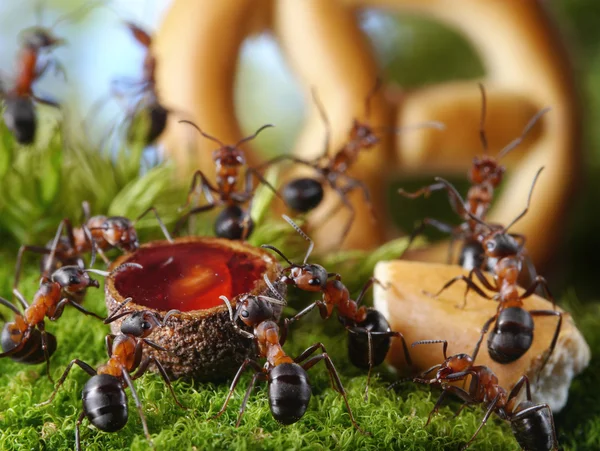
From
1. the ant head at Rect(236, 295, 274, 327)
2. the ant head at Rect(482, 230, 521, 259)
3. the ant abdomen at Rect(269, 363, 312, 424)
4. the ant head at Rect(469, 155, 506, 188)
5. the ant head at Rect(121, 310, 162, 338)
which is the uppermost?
the ant head at Rect(469, 155, 506, 188)


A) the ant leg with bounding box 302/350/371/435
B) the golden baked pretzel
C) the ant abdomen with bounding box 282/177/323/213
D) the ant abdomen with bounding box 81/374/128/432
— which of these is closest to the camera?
the ant abdomen with bounding box 81/374/128/432

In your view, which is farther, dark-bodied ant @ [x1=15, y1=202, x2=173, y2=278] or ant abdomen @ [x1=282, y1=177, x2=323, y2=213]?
ant abdomen @ [x1=282, y1=177, x2=323, y2=213]

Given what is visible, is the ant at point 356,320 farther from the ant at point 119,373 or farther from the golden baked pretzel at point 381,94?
the golden baked pretzel at point 381,94

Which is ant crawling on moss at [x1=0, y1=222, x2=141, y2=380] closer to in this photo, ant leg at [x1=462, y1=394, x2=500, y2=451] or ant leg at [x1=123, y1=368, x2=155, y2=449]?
ant leg at [x1=123, y1=368, x2=155, y2=449]

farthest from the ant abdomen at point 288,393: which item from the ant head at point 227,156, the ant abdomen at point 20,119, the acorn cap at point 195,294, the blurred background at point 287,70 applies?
the blurred background at point 287,70

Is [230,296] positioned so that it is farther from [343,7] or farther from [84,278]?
[343,7]

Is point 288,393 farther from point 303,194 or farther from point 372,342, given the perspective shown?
point 303,194

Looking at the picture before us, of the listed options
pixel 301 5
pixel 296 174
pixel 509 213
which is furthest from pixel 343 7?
pixel 509 213

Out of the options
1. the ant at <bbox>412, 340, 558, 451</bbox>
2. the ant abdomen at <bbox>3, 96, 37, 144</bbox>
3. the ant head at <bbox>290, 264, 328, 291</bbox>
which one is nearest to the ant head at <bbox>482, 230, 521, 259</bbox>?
the ant at <bbox>412, 340, 558, 451</bbox>
